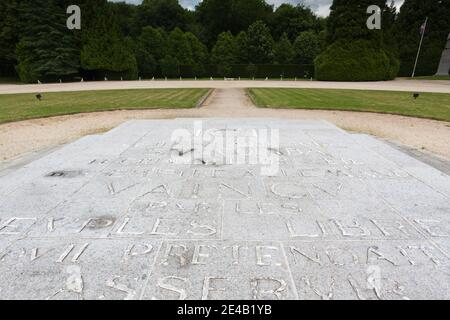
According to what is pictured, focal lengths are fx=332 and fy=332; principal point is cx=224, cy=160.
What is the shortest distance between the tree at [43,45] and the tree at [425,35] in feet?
161

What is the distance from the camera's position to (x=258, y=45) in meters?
55.4

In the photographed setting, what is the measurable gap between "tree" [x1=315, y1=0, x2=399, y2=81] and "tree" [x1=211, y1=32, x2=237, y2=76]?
1692 cm

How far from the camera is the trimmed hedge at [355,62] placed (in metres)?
39.9

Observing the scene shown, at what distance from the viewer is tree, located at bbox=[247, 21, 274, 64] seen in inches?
2168

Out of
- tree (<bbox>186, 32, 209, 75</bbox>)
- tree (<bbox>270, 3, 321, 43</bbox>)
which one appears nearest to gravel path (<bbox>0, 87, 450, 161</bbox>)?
tree (<bbox>186, 32, 209, 75</bbox>)

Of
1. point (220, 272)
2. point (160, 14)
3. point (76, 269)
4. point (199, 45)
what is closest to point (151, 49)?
point (199, 45)

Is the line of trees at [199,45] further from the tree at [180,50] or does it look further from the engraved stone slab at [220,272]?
the engraved stone slab at [220,272]

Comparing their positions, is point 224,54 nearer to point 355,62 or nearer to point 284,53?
point 284,53

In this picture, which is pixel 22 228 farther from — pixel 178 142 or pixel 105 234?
pixel 178 142

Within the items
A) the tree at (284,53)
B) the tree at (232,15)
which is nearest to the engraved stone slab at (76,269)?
the tree at (284,53)
